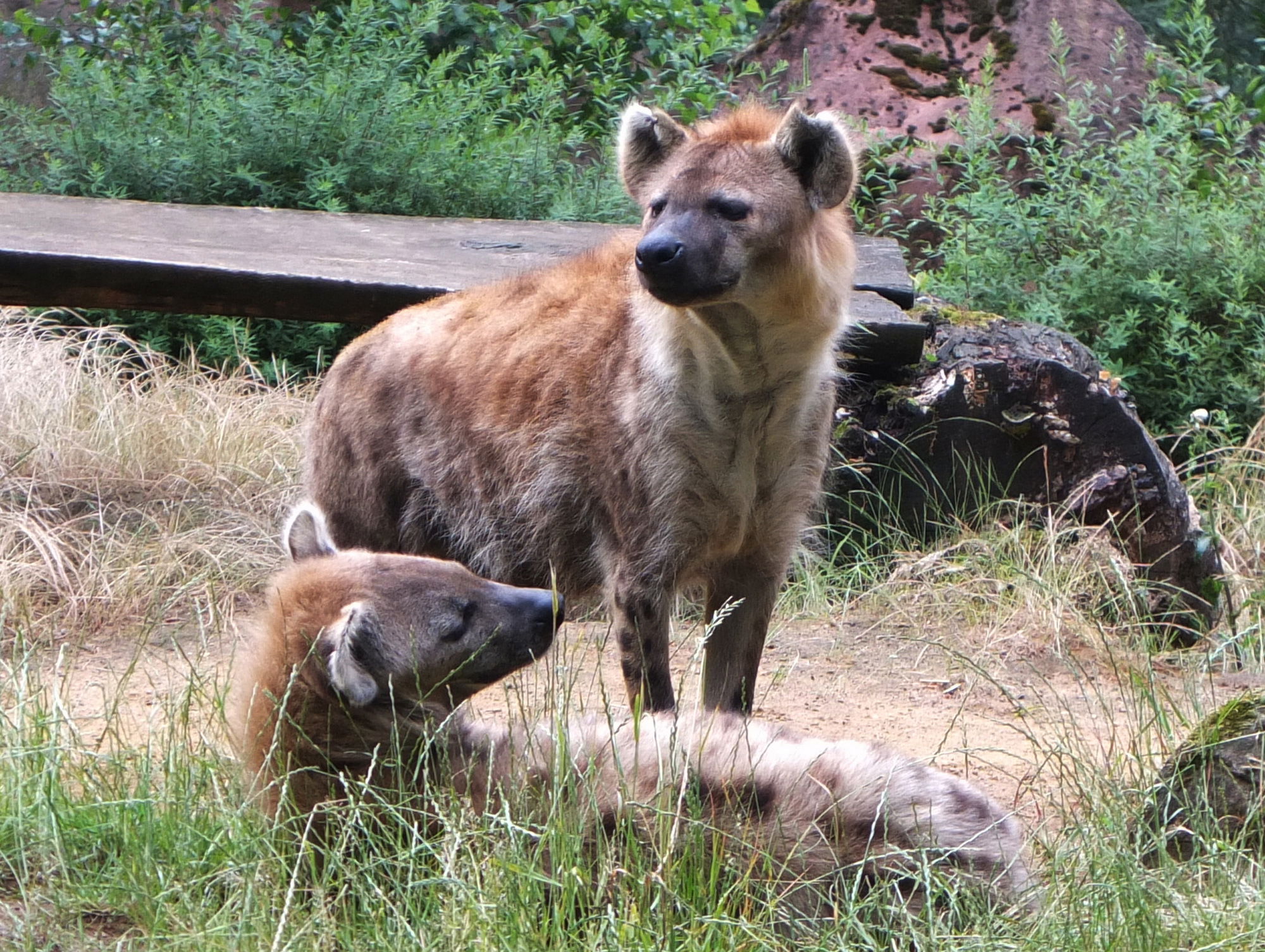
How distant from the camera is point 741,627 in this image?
3.56 meters

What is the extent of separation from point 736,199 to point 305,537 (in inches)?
47.7

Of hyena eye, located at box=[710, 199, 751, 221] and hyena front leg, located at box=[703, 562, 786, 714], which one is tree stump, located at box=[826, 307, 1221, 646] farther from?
hyena eye, located at box=[710, 199, 751, 221]

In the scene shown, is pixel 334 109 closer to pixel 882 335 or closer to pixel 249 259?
pixel 249 259

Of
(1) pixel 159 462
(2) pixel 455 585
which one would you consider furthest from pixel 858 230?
(2) pixel 455 585

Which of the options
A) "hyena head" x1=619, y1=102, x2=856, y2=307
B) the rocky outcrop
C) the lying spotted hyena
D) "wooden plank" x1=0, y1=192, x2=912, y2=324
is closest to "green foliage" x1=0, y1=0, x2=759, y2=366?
the rocky outcrop

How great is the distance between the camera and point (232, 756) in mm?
2920

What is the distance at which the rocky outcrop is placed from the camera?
297 inches

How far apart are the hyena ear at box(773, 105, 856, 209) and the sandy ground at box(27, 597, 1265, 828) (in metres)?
1.12

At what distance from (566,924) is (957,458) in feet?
9.52

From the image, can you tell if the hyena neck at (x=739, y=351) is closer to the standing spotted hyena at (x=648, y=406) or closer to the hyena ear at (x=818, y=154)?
the standing spotted hyena at (x=648, y=406)

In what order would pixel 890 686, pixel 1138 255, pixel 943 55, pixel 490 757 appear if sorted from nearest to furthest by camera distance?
pixel 490 757 → pixel 890 686 → pixel 1138 255 → pixel 943 55

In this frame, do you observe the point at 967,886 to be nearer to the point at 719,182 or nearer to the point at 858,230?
the point at 719,182

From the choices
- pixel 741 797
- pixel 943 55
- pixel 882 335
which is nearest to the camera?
pixel 741 797

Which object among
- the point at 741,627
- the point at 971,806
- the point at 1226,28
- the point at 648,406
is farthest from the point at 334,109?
the point at 1226,28
